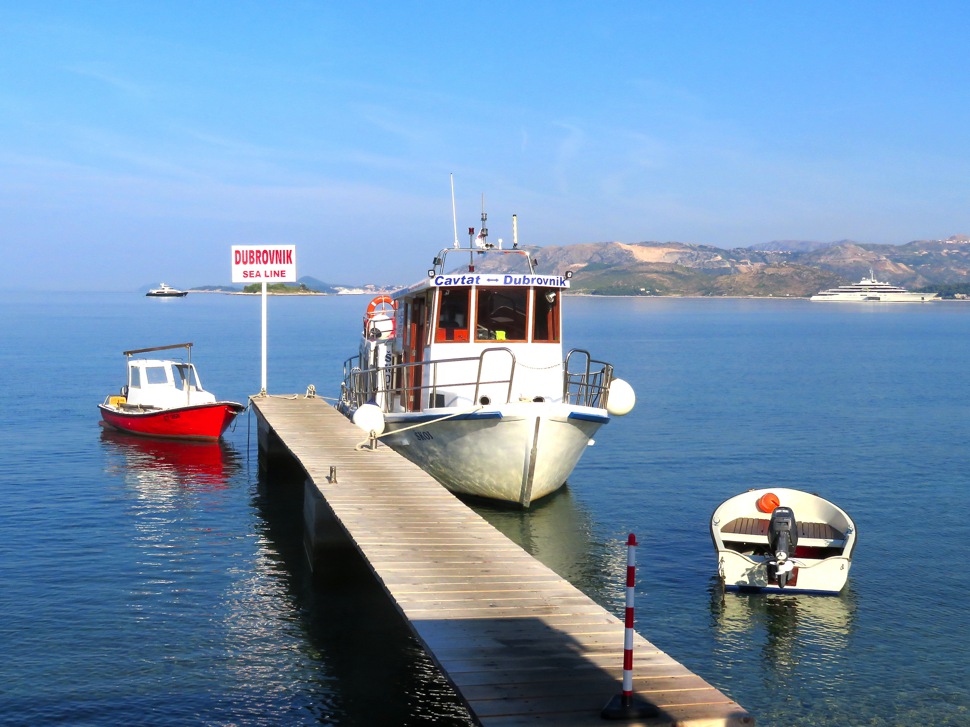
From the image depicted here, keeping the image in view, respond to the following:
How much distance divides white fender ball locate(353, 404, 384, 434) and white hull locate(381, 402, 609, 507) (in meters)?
0.77

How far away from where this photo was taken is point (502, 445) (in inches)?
831

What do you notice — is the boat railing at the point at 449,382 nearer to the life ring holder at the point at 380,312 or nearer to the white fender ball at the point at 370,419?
the white fender ball at the point at 370,419

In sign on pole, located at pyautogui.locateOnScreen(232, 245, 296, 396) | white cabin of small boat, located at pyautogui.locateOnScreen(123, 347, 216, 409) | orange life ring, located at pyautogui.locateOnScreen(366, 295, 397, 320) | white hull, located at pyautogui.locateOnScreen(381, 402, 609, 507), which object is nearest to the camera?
white hull, located at pyautogui.locateOnScreen(381, 402, 609, 507)

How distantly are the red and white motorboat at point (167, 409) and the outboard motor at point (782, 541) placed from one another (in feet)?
64.7

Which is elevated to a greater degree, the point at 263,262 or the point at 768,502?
the point at 263,262

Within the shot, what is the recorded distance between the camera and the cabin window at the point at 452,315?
73.4 ft

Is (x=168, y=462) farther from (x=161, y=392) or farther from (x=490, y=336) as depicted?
(x=490, y=336)

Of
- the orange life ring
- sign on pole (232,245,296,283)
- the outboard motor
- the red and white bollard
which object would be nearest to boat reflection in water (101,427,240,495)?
sign on pole (232,245,296,283)

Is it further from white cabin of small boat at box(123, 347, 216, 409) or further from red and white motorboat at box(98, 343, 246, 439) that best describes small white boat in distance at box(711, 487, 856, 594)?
white cabin of small boat at box(123, 347, 216, 409)

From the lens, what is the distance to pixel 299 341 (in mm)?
98562

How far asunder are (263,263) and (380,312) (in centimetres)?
400

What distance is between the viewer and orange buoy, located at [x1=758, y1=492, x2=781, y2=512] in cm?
1810

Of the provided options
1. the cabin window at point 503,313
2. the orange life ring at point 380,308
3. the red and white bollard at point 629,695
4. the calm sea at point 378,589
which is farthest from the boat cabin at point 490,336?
the red and white bollard at point 629,695

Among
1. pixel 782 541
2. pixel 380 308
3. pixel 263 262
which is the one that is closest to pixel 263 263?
pixel 263 262
